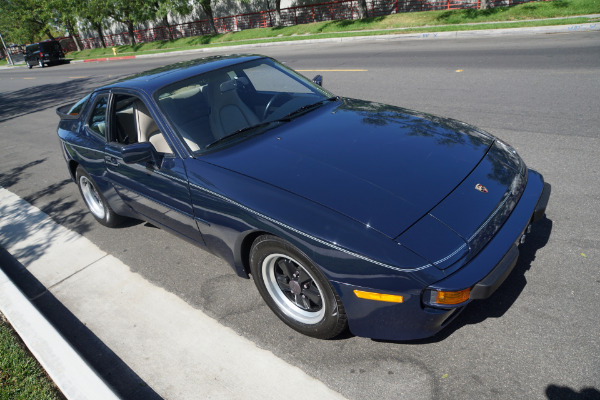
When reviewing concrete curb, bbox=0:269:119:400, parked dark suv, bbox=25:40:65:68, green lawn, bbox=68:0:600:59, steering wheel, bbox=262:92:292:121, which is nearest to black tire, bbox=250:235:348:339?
concrete curb, bbox=0:269:119:400

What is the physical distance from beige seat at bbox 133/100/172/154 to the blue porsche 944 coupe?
14mm

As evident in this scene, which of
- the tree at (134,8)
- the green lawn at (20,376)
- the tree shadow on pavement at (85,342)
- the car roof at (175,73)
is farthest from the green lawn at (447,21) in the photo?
the green lawn at (20,376)

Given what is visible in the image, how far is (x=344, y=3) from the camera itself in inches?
1092

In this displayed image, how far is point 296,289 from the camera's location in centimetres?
283

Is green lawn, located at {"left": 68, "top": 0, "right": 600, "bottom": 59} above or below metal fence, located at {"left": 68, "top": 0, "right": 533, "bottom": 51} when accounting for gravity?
below

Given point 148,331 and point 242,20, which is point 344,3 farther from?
point 148,331

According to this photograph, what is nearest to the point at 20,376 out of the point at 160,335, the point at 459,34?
the point at 160,335

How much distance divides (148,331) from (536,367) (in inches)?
99.9

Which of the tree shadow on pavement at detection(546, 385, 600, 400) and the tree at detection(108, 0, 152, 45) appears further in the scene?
the tree at detection(108, 0, 152, 45)

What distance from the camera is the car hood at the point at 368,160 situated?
256cm

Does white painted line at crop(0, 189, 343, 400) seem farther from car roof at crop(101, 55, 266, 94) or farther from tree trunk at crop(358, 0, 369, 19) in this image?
tree trunk at crop(358, 0, 369, 19)

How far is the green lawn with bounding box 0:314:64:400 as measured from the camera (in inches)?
107

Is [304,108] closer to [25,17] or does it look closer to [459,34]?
[459,34]

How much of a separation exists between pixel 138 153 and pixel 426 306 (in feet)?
7.49
